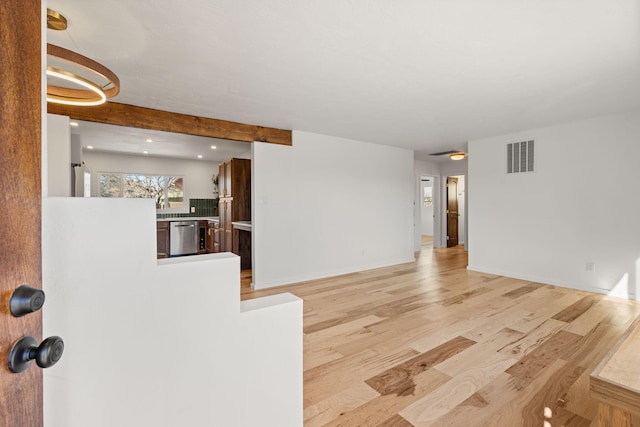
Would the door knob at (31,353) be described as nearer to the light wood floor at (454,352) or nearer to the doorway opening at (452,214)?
the light wood floor at (454,352)

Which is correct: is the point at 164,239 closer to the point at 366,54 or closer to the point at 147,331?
the point at 366,54

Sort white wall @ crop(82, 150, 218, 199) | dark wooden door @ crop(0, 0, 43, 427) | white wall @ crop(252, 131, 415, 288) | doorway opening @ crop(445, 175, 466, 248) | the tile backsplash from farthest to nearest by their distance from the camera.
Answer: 1. doorway opening @ crop(445, 175, 466, 248)
2. the tile backsplash
3. white wall @ crop(82, 150, 218, 199)
4. white wall @ crop(252, 131, 415, 288)
5. dark wooden door @ crop(0, 0, 43, 427)

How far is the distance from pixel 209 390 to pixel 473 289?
3.87 meters

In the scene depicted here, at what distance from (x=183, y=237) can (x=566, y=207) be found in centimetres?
730

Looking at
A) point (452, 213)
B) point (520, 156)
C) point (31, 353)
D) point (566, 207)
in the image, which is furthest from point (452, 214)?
point (31, 353)

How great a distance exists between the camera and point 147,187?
7.18 m

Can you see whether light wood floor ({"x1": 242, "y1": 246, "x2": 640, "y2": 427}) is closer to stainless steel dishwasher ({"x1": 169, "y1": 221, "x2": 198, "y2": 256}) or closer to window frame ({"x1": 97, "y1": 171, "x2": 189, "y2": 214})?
stainless steel dishwasher ({"x1": 169, "y1": 221, "x2": 198, "y2": 256})

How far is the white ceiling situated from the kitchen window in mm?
4431

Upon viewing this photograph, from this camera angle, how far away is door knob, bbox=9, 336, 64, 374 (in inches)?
21.9

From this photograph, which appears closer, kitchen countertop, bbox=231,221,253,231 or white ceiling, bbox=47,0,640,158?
white ceiling, bbox=47,0,640,158

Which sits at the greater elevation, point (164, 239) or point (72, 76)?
point (72, 76)

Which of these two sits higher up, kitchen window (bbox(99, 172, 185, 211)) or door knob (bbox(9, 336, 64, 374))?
kitchen window (bbox(99, 172, 185, 211))

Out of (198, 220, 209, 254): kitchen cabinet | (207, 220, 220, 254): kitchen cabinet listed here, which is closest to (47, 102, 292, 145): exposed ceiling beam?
(207, 220, 220, 254): kitchen cabinet

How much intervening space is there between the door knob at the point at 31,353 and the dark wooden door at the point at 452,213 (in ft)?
28.2
